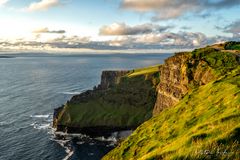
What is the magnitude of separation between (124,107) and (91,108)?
16.8 metres

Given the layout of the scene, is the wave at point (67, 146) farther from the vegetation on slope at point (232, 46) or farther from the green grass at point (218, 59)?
the vegetation on slope at point (232, 46)

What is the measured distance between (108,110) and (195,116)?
10511cm

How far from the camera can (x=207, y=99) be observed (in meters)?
61.6

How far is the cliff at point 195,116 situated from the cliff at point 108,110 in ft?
73.2

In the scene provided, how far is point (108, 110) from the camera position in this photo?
157250 mm

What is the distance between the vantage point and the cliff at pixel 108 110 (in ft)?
475

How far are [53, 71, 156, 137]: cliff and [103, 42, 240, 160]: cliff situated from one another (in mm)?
22297

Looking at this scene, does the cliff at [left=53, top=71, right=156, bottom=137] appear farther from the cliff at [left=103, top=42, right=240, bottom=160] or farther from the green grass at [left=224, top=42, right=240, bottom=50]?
the green grass at [left=224, top=42, right=240, bottom=50]

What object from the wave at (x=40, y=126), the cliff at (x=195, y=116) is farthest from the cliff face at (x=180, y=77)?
the wave at (x=40, y=126)

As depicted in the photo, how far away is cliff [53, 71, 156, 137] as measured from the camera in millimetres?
144750

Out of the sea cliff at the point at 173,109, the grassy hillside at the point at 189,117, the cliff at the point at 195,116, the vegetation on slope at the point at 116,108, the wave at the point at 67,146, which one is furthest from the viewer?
the vegetation on slope at the point at 116,108

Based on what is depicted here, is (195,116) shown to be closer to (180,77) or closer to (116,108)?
(180,77)

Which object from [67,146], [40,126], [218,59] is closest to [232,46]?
[218,59]

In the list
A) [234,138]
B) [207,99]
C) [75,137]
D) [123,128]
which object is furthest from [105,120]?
[234,138]
